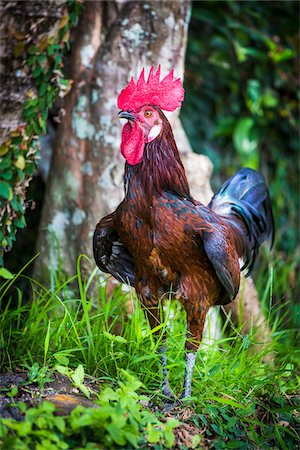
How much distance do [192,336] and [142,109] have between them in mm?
1251

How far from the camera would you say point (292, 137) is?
7.51 m

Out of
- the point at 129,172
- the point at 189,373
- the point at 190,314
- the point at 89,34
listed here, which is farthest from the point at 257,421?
the point at 89,34

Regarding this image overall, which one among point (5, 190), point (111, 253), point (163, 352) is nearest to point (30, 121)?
point (5, 190)

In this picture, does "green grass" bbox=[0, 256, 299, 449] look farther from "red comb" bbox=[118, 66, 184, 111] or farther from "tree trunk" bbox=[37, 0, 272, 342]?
"red comb" bbox=[118, 66, 184, 111]

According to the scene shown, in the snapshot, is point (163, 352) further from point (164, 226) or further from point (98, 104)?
point (98, 104)

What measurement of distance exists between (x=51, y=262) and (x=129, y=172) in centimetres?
158

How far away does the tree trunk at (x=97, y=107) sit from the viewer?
4.65 m

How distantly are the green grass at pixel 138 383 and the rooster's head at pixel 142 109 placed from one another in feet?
2.96

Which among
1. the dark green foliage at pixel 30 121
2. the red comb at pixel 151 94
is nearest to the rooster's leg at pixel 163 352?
the dark green foliage at pixel 30 121

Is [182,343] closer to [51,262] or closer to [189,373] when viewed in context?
[189,373]

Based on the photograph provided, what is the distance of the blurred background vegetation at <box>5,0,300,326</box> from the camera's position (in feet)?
21.6

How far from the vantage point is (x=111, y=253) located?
12.3 feet

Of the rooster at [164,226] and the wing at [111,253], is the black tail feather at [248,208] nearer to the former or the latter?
the rooster at [164,226]

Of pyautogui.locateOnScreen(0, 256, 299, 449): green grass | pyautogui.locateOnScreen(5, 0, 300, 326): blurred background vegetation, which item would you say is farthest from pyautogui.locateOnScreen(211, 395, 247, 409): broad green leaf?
pyautogui.locateOnScreen(5, 0, 300, 326): blurred background vegetation
